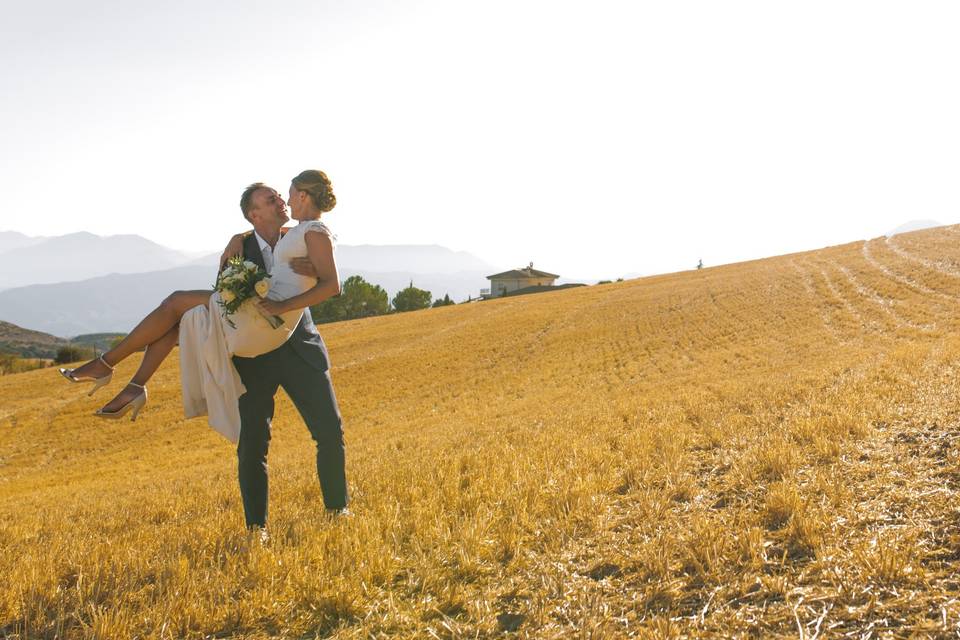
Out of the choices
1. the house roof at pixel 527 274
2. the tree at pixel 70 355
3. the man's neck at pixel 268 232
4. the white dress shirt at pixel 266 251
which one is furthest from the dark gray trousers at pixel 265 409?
the house roof at pixel 527 274

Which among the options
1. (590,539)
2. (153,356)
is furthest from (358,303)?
(590,539)

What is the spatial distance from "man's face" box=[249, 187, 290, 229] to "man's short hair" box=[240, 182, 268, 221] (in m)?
0.02

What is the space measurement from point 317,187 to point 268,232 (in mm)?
603

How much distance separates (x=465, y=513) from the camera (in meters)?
4.15

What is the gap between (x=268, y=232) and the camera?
4.72 meters

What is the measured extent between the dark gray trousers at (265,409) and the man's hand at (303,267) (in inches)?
20.2

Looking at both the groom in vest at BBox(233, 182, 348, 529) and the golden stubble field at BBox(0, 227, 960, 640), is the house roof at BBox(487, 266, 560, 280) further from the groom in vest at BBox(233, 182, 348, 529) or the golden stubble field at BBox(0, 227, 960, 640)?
the groom in vest at BBox(233, 182, 348, 529)

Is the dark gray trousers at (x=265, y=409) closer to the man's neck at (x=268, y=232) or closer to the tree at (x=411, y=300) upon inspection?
the man's neck at (x=268, y=232)

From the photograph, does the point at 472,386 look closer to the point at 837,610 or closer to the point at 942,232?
the point at 837,610

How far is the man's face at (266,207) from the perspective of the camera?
4.65 m

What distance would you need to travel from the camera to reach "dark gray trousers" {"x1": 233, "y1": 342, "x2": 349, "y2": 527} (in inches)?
172

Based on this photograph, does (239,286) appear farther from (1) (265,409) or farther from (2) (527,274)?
(2) (527,274)

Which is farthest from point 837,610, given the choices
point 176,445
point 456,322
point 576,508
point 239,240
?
point 456,322

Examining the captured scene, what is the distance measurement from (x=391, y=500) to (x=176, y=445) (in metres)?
21.3
